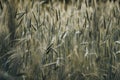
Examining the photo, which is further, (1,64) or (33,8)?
(33,8)

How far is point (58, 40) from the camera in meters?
3.11

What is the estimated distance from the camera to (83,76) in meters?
3.03

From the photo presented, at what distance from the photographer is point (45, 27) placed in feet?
10.3

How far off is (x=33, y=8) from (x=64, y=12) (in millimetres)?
289

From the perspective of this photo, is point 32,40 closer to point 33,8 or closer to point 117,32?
point 33,8

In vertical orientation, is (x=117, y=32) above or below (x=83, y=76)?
above

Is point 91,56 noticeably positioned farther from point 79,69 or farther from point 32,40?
point 32,40

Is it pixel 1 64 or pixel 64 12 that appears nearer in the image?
pixel 1 64

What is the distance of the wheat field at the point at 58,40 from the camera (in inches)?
119

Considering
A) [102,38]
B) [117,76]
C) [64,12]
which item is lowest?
[117,76]

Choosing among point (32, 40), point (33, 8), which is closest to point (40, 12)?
point (33, 8)

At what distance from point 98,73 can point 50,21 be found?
2.06 feet

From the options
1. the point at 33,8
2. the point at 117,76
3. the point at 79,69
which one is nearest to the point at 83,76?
the point at 79,69

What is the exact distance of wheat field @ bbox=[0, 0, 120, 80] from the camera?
3.03 meters
